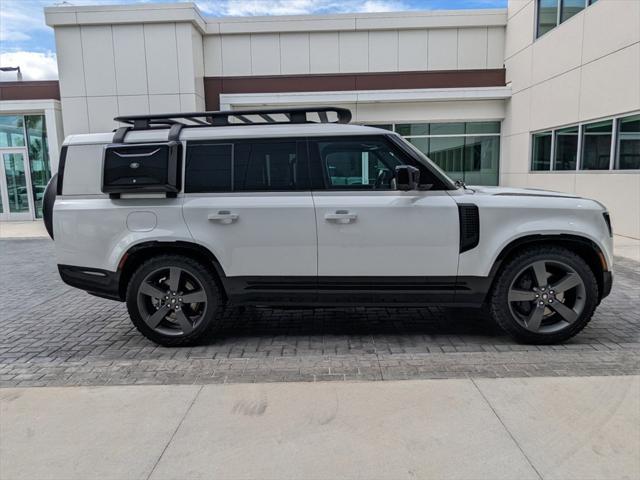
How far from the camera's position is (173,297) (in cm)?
452

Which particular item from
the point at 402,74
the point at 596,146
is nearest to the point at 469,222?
the point at 596,146

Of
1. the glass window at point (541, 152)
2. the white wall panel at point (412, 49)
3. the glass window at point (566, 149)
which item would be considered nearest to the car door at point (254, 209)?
the glass window at point (566, 149)

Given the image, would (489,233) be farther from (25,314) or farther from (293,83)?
(293,83)

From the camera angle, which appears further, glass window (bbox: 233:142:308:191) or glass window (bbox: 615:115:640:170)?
glass window (bbox: 615:115:640:170)

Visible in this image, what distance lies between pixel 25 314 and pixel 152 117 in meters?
3.13

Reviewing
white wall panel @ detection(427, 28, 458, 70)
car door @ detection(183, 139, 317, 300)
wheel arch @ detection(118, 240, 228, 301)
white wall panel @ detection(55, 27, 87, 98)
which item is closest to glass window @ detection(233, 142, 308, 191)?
car door @ detection(183, 139, 317, 300)

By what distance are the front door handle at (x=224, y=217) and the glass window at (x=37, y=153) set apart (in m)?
14.9

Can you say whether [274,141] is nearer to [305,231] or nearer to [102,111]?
[305,231]

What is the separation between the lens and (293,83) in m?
16.4

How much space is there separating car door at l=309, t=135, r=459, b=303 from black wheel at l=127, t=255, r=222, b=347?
3.51ft

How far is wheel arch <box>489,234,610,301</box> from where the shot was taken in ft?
14.0

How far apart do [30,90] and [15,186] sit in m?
3.34

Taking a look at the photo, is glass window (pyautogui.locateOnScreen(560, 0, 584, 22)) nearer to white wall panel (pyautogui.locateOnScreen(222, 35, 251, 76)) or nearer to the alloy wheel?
white wall panel (pyautogui.locateOnScreen(222, 35, 251, 76))

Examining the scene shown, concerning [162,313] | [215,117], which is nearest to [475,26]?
[215,117]
